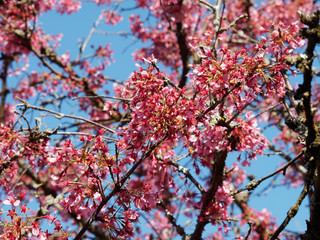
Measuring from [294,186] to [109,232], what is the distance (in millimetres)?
9325

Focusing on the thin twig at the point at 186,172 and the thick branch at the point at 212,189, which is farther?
the thin twig at the point at 186,172

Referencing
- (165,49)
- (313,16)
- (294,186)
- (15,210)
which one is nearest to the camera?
(15,210)

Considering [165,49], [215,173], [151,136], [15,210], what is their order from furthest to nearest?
[165,49]
[215,173]
[151,136]
[15,210]

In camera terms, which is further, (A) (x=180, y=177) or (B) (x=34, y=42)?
(B) (x=34, y=42)

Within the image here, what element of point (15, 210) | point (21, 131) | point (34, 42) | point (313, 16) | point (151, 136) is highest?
point (34, 42)

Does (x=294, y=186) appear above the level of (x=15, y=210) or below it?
above

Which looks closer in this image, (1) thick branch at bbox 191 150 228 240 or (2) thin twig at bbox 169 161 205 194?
(1) thick branch at bbox 191 150 228 240

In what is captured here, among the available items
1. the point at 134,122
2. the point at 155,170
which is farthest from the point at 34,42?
the point at 134,122

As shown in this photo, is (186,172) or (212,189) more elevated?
(186,172)

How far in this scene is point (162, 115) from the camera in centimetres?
278

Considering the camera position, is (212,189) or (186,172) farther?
(186,172)

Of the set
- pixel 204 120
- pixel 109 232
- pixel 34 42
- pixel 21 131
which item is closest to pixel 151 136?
pixel 204 120

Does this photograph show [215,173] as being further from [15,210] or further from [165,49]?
[165,49]

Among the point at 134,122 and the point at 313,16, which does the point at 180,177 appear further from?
the point at 313,16
